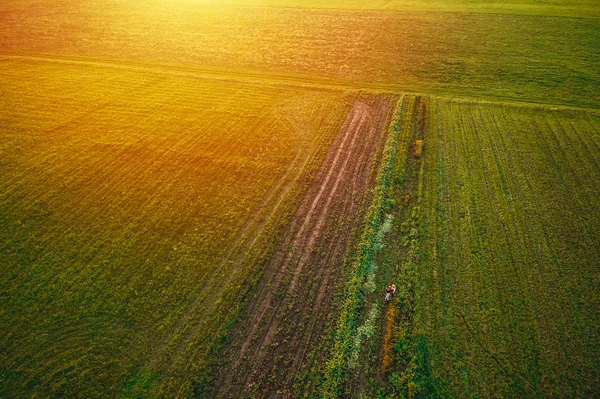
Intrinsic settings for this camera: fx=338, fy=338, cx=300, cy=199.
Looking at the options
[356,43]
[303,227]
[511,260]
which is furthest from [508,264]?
[356,43]

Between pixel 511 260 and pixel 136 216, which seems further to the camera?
pixel 136 216

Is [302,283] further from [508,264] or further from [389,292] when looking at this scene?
[508,264]

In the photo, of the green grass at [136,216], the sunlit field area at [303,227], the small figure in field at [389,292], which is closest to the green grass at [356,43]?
the sunlit field area at [303,227]

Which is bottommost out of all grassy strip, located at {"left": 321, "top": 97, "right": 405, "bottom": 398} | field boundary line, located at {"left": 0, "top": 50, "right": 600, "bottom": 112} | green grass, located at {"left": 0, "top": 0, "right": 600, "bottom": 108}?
grassy strip, located at {"left": 321, "top": 97, "right": 405, "bottom": 398}

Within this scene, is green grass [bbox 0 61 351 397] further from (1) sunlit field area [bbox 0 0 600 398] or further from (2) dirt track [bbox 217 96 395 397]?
(2) dirt track [bbox 217 96 395 397]

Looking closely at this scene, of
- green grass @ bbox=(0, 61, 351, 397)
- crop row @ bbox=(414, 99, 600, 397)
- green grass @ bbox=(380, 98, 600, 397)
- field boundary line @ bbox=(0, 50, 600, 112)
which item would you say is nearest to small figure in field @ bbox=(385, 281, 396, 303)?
green grass @ bbox=(380, 98, 600, 397)

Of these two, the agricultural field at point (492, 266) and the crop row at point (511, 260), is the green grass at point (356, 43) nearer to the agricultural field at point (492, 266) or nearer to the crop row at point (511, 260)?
the crop row at point (511, 260)

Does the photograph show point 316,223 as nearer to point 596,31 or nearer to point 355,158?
point 355,158
